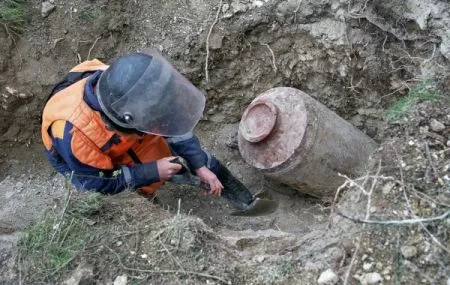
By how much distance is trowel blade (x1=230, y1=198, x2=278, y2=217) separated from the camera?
3.76 metres

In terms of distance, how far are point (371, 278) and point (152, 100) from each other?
4.30ft

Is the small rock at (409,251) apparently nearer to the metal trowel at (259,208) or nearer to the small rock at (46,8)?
the metal trowel at (259,208)

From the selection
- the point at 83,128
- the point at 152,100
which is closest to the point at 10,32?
the point at 83,128

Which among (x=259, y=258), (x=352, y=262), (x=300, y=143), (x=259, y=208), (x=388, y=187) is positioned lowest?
(x=259, y=208)

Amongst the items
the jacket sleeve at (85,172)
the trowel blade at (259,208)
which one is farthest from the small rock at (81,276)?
the trowel blade at (259,208)

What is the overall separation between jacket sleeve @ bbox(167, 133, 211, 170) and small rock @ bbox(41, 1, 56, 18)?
4.52ft

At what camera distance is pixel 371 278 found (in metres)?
2.03

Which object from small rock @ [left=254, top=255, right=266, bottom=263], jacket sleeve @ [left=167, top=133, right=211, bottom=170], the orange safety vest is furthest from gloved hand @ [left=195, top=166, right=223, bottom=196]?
small rock @ [left=254, top=255, right=266, bottom=263]

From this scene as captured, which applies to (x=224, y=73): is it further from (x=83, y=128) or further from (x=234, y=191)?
(x=83, y=128)

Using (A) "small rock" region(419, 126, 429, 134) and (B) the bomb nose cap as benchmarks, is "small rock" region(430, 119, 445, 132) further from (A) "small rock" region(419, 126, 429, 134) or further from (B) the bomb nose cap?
(B) the bomb nose cap

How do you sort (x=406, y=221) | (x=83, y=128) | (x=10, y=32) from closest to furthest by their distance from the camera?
1. (x=406, y=221)
2. (x=83, y=128)
3. (x=10, y=32)

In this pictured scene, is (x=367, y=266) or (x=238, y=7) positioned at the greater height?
(x=238, y=7)

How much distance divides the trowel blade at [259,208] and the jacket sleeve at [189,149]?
52cm

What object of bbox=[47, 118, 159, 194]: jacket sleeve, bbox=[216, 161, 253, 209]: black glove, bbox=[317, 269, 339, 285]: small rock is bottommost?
bbox=[216, 161, 253, 209]: black glove
